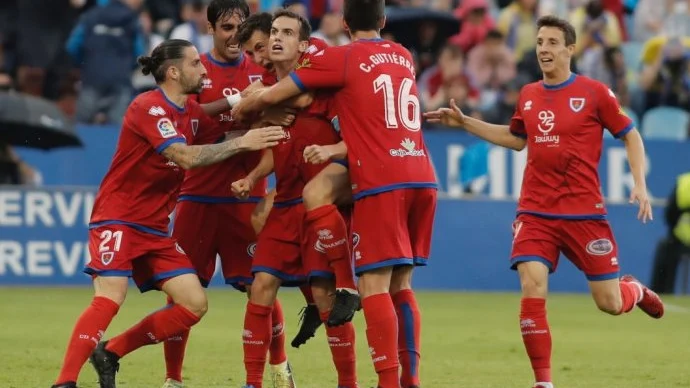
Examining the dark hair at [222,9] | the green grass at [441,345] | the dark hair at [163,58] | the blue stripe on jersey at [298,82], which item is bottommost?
the green grass at [441,345]

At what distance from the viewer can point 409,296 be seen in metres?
9.23

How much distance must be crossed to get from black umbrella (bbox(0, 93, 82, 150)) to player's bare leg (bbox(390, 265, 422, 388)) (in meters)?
9.02

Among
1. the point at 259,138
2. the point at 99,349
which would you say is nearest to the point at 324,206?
the point at 259,138

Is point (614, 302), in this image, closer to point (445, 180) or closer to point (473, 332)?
point (473, 332)

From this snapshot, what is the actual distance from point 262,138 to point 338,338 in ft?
4.32

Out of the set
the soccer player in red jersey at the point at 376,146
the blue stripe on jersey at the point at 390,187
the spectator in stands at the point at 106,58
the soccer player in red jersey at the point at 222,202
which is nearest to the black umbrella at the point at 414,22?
the spectator in stands at the point at 106,58

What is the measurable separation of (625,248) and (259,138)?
9.15 m

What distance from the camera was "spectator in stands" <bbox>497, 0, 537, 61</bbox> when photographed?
21141mm

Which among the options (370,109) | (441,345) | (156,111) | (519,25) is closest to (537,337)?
(370,109)

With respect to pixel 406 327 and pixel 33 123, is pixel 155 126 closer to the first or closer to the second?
pixel 406 327

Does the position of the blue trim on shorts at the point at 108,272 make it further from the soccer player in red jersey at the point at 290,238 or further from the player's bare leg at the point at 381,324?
the player's bare leg at the point at 381,324

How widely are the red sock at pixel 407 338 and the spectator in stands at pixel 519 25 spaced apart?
40.3 feet

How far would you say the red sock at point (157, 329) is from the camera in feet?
30.0

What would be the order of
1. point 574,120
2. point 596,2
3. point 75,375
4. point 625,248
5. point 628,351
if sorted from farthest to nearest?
point 596,2, point 625,248, point 628,351, point 574,120, point 75,375
